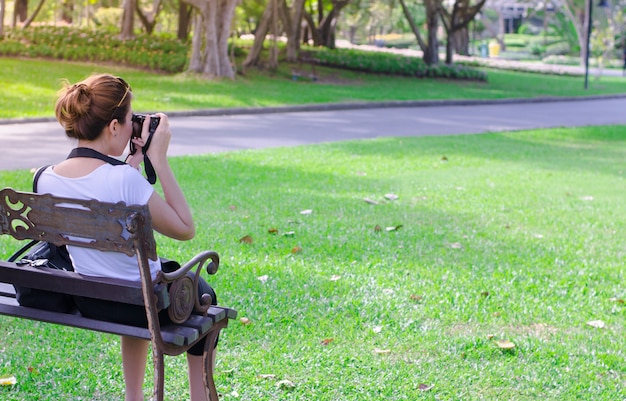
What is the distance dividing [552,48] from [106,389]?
195 ft

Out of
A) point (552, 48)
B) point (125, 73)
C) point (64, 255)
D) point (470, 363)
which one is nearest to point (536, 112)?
point (125, 73)

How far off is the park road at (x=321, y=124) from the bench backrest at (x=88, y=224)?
736 cm

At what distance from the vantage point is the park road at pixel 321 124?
1220cm

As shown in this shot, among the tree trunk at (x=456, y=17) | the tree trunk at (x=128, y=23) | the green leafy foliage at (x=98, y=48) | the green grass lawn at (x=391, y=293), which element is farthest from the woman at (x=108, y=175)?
the tree trunk at (x=456, y=17)

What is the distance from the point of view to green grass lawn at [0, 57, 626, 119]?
1805cm

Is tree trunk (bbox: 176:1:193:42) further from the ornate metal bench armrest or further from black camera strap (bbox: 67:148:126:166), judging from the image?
the ornate metal bench armrest

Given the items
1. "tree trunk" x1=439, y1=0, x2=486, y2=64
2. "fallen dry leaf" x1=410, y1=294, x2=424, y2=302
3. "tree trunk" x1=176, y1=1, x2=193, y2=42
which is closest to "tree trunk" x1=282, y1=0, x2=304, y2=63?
"tree trunk" x1=176, y1=1, x2=193, y2=42

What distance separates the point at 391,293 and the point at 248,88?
17043mm

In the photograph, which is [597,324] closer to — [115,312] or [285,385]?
[285,385]

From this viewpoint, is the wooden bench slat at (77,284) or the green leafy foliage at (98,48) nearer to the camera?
the wooden bench slat at (77,284)

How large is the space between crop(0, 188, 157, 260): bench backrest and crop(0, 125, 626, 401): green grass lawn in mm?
1160

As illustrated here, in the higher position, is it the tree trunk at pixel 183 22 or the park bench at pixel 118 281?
the tree trunk at pixel 183 22

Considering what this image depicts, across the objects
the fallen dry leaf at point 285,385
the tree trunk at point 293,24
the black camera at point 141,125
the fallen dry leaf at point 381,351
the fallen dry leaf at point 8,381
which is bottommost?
the fallen dry leaf at point 381,351

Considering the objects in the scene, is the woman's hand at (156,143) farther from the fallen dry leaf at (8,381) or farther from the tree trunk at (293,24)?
the tree trunk at (293,24)
